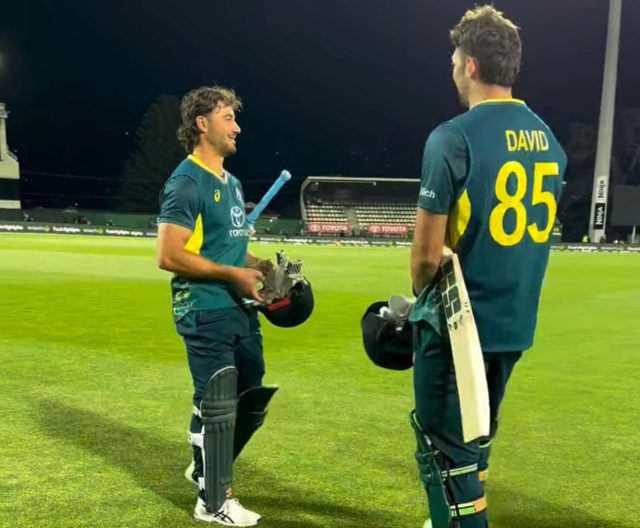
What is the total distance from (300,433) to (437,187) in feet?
10.7

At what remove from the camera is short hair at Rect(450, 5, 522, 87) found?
239 centimetres

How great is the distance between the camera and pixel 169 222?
329 centimetres

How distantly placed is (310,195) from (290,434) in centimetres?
5679

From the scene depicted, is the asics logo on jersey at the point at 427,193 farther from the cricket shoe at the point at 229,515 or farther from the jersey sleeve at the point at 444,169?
the cricket shoe at the point at 229,515

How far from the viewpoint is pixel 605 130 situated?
144 feet

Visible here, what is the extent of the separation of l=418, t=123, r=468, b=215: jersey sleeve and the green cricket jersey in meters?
1.45

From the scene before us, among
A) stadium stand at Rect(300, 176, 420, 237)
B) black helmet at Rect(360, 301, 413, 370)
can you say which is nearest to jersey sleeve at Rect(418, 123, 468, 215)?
black helmet at Rect(360, 301, 413, 370)

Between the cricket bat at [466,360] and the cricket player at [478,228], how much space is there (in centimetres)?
8

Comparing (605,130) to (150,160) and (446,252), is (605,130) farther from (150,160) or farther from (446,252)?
(150,160)

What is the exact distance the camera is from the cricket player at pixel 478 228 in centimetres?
234

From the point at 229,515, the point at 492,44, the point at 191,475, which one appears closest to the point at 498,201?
the point at 492,44

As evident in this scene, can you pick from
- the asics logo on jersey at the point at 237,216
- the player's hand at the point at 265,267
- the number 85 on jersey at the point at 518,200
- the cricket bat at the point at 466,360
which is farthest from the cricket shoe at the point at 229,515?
the number 85 on jersey at the point at 518,200

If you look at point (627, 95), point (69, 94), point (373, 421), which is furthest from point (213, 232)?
point (69, 94)

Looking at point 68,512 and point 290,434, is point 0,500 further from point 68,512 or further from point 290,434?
point 290,434
